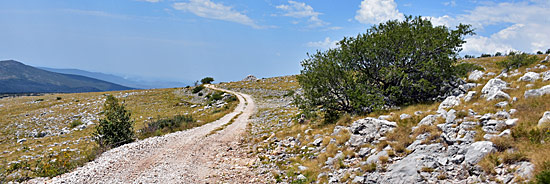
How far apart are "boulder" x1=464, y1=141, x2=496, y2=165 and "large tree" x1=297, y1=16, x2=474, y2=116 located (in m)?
10.1

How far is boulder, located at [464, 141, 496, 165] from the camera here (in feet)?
29.1

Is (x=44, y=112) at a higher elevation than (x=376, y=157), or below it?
below

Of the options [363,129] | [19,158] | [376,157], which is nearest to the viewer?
[376,157]

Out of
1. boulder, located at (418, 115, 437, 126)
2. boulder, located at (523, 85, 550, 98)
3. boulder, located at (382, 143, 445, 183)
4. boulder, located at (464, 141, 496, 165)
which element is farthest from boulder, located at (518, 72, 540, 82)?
boulder, located at (464, 141, 496, 165)

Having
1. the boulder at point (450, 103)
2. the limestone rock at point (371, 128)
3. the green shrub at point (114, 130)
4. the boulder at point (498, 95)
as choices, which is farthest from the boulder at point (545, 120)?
the green shrub at point (114, 130)

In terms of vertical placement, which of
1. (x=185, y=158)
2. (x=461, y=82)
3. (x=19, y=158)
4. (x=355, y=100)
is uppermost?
(x=461, y=82)

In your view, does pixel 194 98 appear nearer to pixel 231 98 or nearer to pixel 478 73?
pixel 231 98

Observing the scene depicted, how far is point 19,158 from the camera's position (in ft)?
79.9

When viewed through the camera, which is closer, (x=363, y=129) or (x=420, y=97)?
(x=363, y=129)

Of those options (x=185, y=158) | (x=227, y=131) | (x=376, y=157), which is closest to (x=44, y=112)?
(x=227, y=131)

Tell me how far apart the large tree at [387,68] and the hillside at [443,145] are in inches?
89.9

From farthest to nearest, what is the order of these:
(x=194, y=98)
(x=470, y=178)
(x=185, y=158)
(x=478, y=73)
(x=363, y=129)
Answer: (x=194, y=98) → (x=478, y=73) → (x=185, y=158) → (x=363, y=129) → (x=470, y=178)

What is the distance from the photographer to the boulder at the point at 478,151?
888cm

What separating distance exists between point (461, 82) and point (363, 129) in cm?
1034
